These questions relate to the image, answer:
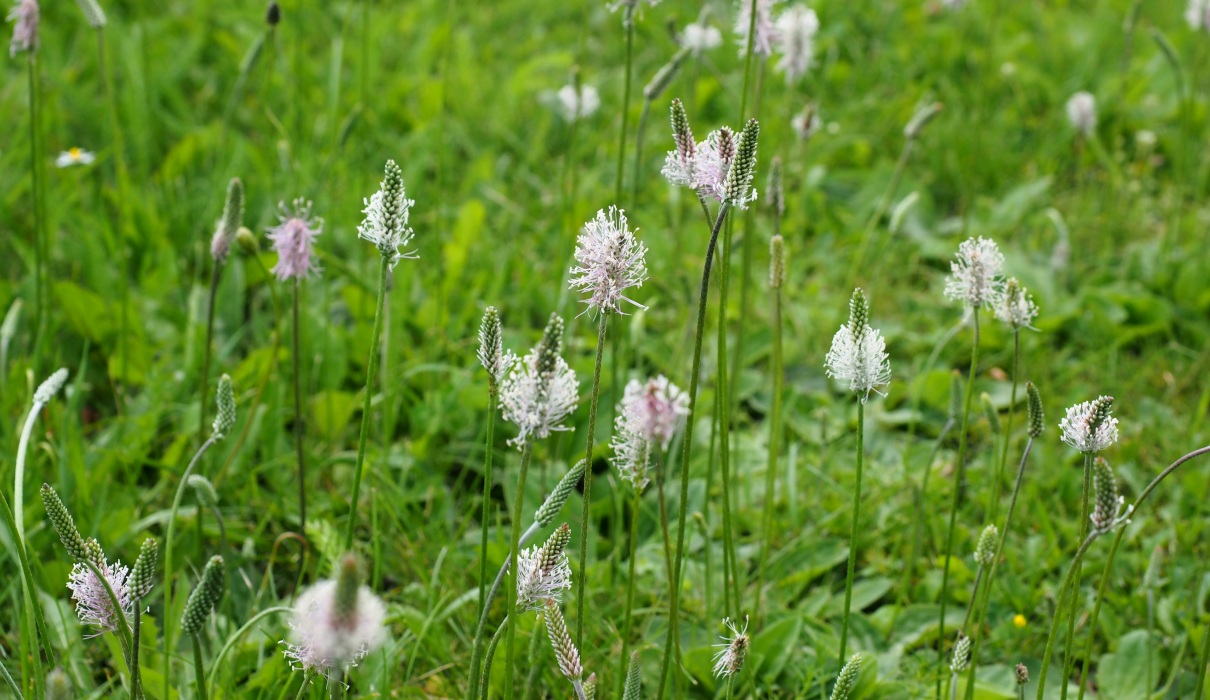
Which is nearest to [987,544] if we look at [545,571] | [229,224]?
[545,571]

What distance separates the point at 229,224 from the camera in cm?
232

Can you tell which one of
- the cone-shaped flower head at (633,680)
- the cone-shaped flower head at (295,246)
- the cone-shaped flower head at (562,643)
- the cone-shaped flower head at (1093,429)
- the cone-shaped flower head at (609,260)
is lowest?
the cone-shaped flower head at (633,680)

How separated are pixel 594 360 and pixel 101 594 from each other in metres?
1.44

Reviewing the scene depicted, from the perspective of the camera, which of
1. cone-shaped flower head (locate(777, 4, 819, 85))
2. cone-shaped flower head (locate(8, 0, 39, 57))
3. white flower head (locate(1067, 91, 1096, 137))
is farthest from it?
white flower head (locate(1067, 91, 1096, 137))

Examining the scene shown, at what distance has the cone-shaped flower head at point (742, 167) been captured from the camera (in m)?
1.41

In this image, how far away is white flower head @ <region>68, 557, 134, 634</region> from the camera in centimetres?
163

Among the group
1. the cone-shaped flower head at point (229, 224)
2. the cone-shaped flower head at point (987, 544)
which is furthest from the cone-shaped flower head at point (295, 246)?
the cone-shaped flower head at point (987, 544)

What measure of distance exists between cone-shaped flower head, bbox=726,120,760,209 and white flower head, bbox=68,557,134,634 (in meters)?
0.98

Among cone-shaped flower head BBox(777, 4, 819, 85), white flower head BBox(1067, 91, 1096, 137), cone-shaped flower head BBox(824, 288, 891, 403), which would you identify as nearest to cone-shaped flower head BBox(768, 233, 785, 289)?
cone-shaped flower head BBox(824, 288, 891, 403)

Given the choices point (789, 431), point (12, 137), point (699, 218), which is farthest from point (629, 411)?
point (12, 137)

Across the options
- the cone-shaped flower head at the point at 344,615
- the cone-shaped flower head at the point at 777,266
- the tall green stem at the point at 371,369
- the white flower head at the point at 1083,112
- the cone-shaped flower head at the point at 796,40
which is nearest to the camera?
the cone-shaped flower head at the point at 344,615

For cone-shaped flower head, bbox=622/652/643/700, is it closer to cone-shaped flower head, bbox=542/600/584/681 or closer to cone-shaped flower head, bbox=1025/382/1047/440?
cone-shaped flower head, bbox=542/600/584/681

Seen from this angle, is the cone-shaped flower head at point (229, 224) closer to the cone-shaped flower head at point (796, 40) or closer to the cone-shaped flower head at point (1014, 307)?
the cone-shaped flower head at point (1014, 307)

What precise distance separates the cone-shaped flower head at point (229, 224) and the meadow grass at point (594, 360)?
57 millimetres
